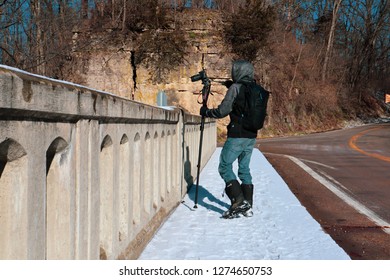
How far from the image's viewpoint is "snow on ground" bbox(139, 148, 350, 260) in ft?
12.9

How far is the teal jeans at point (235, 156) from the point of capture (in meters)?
5.26

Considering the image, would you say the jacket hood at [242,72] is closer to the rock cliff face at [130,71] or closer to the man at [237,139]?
the man at [237,139]

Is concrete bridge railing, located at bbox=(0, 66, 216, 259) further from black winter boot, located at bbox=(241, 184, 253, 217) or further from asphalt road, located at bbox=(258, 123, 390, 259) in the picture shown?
asphalt road, located at bbox=(258, 123, 390, 259)

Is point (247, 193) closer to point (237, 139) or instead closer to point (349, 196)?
point (237, 139)

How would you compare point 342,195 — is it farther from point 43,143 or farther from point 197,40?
point 197,40

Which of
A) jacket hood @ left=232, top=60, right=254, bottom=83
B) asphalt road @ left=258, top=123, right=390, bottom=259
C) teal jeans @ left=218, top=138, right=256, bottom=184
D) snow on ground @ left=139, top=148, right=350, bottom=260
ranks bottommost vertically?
asphalt road @ left=258, top=123, right=390, bottom=259

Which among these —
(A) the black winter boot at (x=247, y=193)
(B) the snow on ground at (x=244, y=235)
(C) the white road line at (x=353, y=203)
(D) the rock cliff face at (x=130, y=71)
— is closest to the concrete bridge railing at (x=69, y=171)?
(B) the snow on ground at (x=244, y=235)

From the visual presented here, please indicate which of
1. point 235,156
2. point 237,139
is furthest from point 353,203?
point 237,139

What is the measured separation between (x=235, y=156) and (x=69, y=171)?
3147 mm

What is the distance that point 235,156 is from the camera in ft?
17.4

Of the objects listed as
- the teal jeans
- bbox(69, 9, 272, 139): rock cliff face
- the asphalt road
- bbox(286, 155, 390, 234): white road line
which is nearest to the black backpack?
the teal jeans

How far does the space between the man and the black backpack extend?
0.03 m
